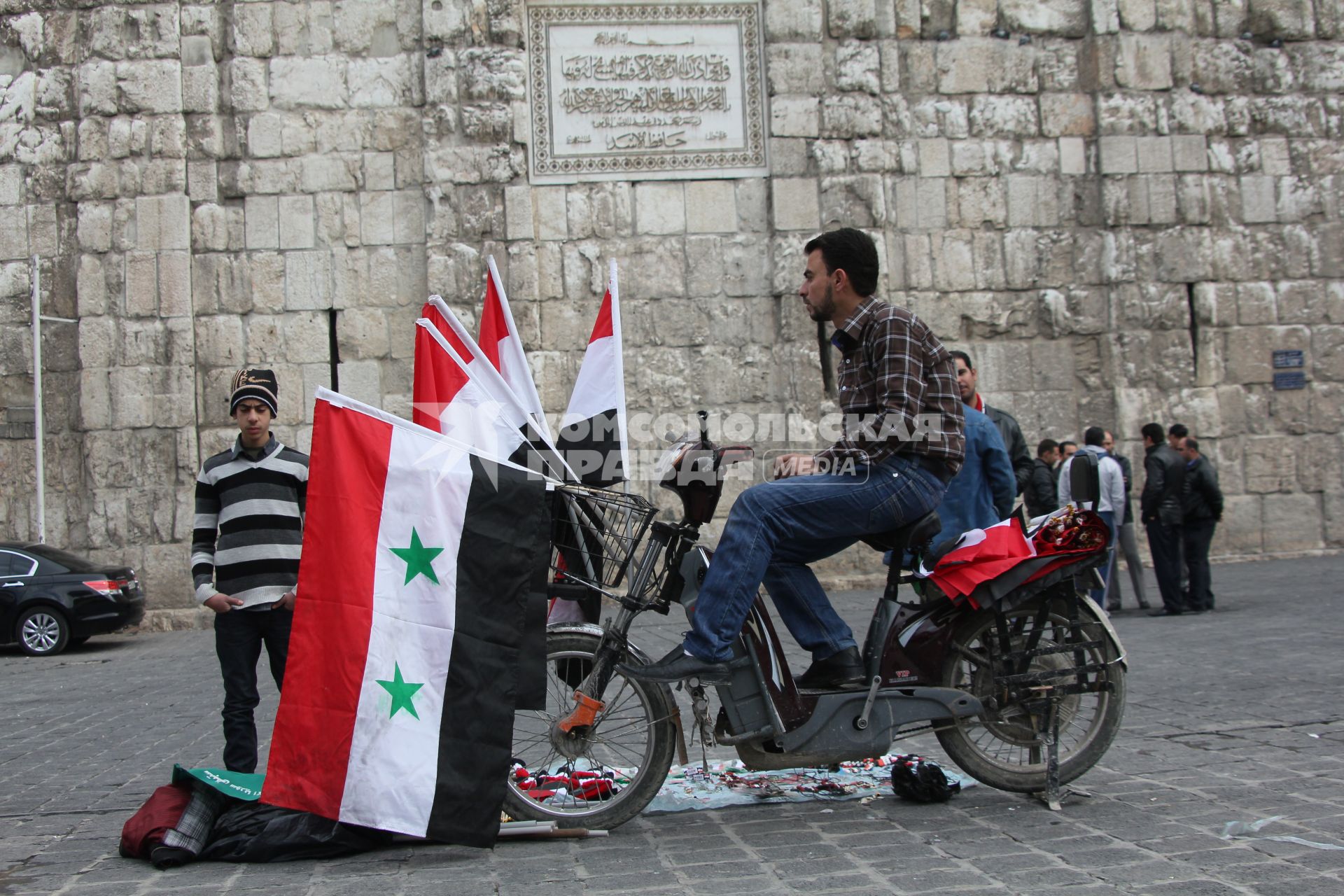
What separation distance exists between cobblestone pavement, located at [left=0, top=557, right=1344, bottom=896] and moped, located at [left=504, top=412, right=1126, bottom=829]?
8.5 inches

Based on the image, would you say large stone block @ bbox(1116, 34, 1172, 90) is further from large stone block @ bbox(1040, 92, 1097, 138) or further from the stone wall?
large stone block @ bbox(1040, 92, 1097, 138)

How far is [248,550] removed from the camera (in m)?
5.26

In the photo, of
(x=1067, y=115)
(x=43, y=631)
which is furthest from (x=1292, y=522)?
(x=43, y=631)

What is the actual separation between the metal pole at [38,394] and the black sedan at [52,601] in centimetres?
100

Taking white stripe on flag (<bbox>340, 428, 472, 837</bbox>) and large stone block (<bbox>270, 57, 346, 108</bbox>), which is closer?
white stripe on flag (<bbox>340, 428, 472, 837</bbox>)

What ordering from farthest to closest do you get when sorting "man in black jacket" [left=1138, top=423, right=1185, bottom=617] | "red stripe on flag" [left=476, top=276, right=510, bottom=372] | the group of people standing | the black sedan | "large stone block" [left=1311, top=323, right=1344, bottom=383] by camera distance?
"large stone block" [left=1311, top=323, right=1344, bottom=383] → the black sedan → "man in black jacket" [left=1138, top=423, right=1185, bottom=617] → the group of people standing → "red stripe on flag" [left=476, top=276, right=510, bottom=372]

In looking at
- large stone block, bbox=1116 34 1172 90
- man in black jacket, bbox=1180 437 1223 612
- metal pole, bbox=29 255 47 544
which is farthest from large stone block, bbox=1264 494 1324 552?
metal pole, bbox=29 255 47 544

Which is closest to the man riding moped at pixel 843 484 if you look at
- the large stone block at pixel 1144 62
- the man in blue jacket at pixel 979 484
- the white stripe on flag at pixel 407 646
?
the white stripe on flag at pixel 407 646

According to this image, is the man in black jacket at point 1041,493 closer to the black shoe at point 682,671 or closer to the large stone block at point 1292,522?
the large stone block at point 1292,522

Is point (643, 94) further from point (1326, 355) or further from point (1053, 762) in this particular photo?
point (1053, 762)

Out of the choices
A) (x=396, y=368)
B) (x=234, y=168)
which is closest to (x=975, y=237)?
(x=396, y=368)

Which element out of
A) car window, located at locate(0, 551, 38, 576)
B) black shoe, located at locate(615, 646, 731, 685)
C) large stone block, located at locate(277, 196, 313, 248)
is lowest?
black shoe, located at locate(615, 646, 731, 685)

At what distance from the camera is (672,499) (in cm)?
1407

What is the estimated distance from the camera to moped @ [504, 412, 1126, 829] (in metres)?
4.45
